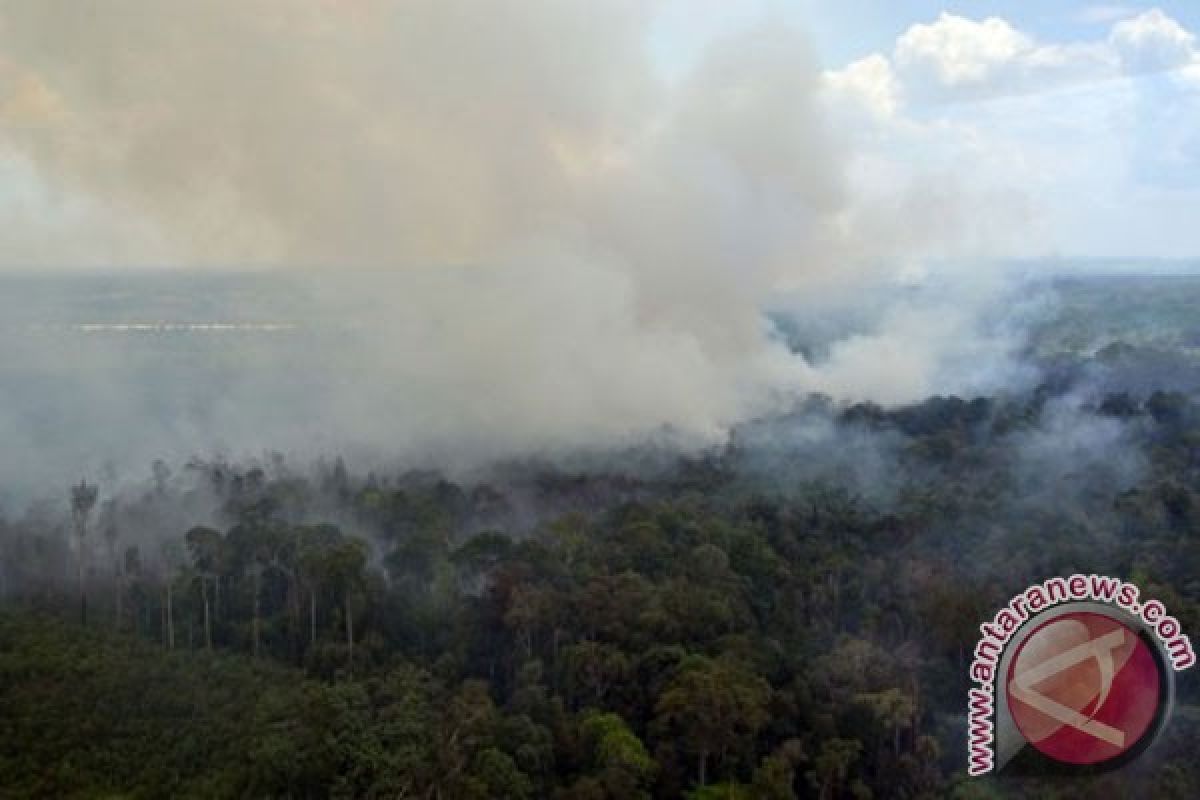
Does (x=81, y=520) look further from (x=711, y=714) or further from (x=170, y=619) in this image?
(x=711, y=714)

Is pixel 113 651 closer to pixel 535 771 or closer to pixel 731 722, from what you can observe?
pixel 535 771

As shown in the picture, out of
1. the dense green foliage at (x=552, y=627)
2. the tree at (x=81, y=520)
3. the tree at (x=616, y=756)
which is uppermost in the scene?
the tree at (x=81, y=520)

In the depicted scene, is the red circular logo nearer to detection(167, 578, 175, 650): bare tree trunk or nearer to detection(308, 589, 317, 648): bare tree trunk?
detection(308, 589, 317, 648): bare tree trunk

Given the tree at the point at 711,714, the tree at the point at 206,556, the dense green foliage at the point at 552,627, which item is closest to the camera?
the dense green foliage at the point at 552,627

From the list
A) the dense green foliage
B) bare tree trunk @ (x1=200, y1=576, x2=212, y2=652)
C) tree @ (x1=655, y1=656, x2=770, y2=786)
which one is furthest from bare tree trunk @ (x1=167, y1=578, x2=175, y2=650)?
tree @ (x1=655, y1=656, x2=770, y2=786)

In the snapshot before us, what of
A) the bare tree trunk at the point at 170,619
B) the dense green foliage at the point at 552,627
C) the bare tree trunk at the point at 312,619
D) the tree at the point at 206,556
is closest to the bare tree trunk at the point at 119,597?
the dense green foliage at the point at 552,627

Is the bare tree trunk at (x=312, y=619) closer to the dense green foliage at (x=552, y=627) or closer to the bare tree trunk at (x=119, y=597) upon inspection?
the dense green foliage at (x=552, y=627)
